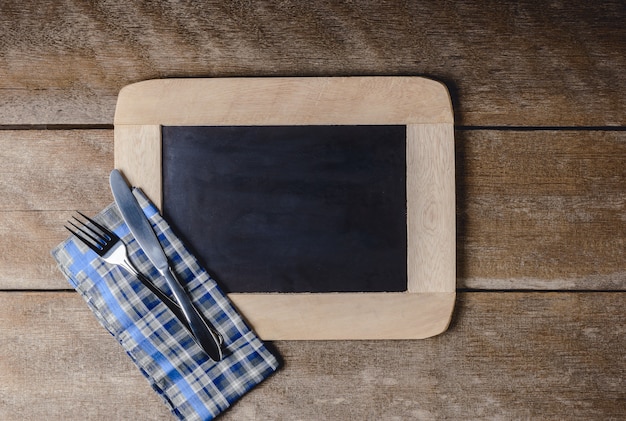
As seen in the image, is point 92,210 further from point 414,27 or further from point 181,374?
point 414,27

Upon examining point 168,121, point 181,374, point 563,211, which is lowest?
point 181,374

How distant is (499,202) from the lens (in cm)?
56

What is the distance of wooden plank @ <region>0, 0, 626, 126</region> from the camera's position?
1.83ft

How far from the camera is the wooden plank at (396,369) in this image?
561mm

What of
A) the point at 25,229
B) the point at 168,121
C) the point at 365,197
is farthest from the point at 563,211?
the point at 25,229

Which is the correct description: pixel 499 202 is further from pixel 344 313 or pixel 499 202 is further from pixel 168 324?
pixel 168 324

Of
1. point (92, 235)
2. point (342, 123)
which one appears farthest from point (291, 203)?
point (92, 235)

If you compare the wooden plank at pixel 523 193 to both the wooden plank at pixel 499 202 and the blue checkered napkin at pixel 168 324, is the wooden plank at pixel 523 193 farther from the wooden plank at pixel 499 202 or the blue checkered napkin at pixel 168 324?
the blue checkered napkin at pixel 168 324

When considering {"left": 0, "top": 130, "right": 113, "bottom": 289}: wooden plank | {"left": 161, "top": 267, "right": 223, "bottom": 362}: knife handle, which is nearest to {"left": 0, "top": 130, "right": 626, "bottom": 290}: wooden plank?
{"left": 0, "top": 130, "right": 113, "bottom": 289}: wooden plank

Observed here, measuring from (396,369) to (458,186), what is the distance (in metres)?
0.21

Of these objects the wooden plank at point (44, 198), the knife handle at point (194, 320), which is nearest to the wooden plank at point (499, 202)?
the wooden plank at point (44, 198)

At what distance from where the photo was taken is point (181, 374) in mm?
541

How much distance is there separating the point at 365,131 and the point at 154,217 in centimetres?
24

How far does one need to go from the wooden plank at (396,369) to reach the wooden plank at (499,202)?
0.03 meters
